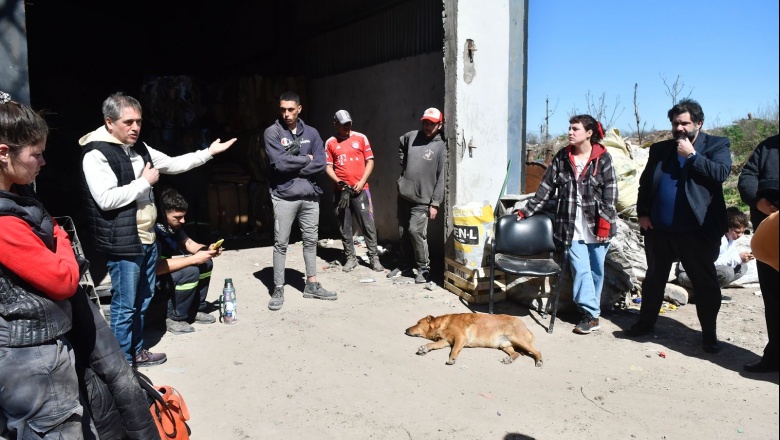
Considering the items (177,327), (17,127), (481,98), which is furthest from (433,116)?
(17,127)

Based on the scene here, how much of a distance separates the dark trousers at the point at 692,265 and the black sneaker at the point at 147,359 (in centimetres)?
411

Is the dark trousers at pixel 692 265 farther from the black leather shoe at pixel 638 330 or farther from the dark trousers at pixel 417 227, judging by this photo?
the dark trousers at pixel 417 227

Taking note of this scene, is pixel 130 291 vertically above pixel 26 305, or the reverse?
pixel 26 305

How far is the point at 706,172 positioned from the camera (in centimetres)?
434

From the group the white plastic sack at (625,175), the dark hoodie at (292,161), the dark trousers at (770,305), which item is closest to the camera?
the dark trousers at (770,305)

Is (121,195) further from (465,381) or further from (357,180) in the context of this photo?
(357,180)

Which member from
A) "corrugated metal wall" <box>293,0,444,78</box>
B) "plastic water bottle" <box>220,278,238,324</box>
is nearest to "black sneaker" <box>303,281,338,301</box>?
"plastic water bottle" <box>220,278,238,324</box>

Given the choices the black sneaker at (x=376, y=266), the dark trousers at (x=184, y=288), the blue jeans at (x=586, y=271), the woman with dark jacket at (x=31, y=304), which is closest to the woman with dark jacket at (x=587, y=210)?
the blue jeans at (x=586, y=271)

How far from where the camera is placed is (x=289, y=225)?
5.71 meters

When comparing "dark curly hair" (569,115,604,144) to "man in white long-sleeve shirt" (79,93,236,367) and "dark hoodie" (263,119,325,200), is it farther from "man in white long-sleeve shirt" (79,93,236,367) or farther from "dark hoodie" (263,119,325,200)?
"man in white long-sleeve shirt" (79,93,236,367)

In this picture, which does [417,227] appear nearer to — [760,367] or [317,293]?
[317,293]

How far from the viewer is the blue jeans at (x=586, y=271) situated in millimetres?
5059

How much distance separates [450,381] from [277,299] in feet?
7.59

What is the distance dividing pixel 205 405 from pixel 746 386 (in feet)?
12.3
